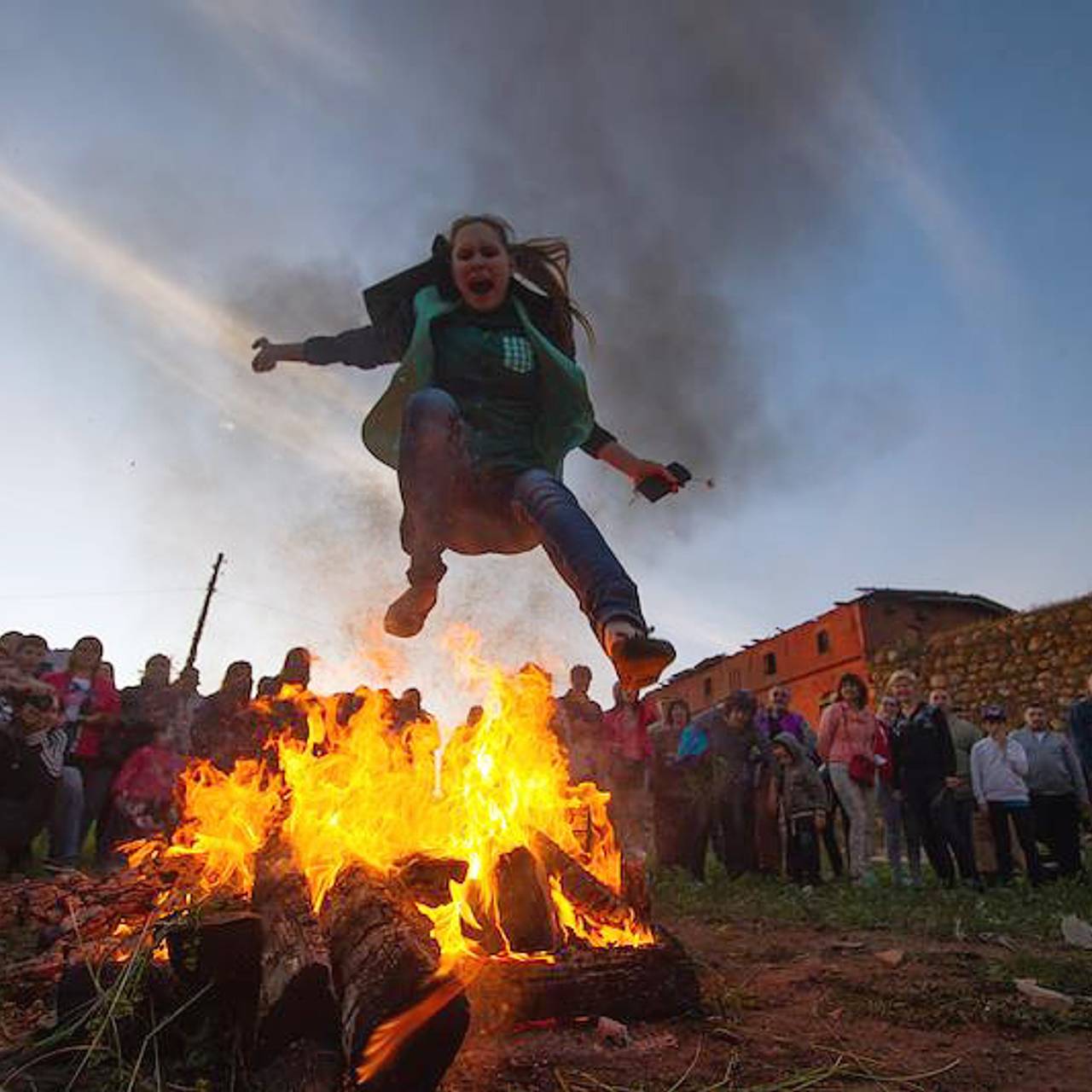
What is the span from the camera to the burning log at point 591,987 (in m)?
3.29

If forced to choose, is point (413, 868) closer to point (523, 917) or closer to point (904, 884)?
point (523, 917)

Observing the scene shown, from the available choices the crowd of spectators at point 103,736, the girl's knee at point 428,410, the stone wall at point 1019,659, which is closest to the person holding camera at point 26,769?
the crowd of spectators at point 103,736

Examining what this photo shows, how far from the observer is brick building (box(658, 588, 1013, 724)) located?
106 feet

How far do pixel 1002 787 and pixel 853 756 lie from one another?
1.73m

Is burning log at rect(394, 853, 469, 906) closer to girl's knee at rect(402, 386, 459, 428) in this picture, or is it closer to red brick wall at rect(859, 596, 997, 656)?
girl's knee at rect(402, 386, 459, 428)

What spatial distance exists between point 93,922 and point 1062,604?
21113mm

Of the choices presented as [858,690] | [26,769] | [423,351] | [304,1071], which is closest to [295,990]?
[304,1071]

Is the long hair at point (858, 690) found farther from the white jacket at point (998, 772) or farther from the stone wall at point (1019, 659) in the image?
the stone wall at point (1019, 659)

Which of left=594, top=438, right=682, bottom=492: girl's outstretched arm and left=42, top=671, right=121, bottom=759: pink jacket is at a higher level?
left=594, top=438, right=682, bottom=492: girl's outstretched arm

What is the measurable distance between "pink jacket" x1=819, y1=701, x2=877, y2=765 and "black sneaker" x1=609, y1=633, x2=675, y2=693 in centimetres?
643

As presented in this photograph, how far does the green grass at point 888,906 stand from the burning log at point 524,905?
3092 millimetres

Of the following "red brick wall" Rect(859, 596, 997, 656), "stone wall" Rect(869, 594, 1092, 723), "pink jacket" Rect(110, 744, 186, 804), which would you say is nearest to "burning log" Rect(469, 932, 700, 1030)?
"pink jacket" Rect(110, 744, 186, 804)

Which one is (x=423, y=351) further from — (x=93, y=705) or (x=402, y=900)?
(x=93, y=705)

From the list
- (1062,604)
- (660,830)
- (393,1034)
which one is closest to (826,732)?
(660,830)
